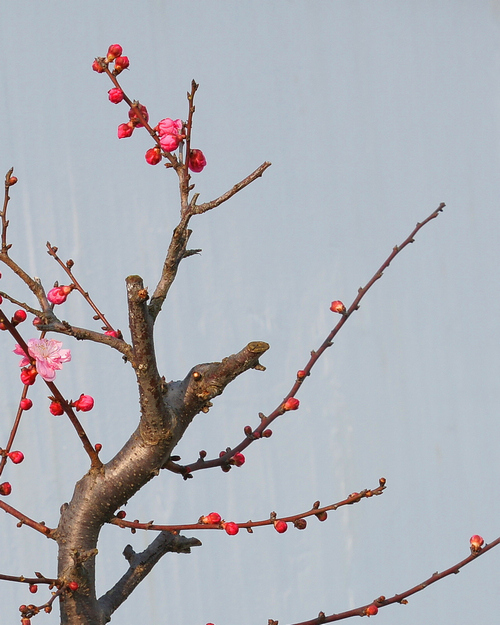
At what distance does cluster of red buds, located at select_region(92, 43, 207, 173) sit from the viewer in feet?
1.60

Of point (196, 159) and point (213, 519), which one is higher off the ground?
point (196, 159)

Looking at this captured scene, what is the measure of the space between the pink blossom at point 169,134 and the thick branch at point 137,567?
26 centimetres

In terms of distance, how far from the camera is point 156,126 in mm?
500

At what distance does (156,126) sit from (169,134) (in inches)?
0.6

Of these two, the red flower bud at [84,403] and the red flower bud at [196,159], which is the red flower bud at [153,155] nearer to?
the red flower bud at [196,159]

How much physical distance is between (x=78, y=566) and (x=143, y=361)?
127mm

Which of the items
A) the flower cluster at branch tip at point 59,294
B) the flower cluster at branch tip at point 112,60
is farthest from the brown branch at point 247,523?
the flower cluster at branch tip at point 112,60

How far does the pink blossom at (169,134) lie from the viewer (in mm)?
486

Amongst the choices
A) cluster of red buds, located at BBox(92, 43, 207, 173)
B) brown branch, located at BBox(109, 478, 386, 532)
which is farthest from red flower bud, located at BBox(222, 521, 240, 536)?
cluster of red buds, located at BBox(92, 43, 207, 173)

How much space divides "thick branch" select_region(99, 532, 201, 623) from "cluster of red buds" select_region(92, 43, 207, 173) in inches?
9.8

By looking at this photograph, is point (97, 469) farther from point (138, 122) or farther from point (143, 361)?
point (138, 122)

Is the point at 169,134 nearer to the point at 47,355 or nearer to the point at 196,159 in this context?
the point at 196,159

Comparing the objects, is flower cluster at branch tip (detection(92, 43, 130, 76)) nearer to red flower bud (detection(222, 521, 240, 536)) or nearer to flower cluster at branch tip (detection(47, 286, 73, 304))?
flower cluster at branch tip (detection(47, 286, 73, 304))

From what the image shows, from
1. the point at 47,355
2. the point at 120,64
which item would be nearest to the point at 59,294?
the point at 47,355
